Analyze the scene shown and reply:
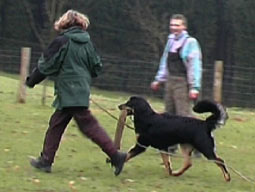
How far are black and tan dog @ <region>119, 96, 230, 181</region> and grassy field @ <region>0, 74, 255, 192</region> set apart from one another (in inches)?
10.3

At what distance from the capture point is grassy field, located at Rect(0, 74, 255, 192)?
7152 mm

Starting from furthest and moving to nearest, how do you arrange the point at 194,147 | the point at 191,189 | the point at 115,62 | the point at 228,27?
the point at 228,27, the point at 115,62, the point at 194,147, the point at 191,189

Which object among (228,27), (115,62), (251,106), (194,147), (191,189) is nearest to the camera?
(191,189)

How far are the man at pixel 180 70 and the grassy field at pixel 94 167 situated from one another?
0.70 meters

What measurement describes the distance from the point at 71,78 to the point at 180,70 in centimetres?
191

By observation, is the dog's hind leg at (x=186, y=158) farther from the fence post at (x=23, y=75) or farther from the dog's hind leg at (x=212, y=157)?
the fence post at (x=23, y=75)

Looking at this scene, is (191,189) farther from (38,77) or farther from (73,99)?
(38,77)

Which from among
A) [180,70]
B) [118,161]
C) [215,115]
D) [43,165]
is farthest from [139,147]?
[180,70]

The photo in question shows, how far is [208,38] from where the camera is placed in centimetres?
4512

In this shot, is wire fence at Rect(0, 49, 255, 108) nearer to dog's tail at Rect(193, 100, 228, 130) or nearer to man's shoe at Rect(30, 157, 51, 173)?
dog's tail at Rect(193, 100, 228, 130)

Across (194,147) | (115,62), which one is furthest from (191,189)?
(115,62)

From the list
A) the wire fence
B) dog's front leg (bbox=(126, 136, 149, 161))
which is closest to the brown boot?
dog's front leg (bbox=(126, 136, 149, 161))

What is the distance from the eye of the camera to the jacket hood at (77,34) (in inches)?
288

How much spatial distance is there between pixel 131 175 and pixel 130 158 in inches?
13.5
